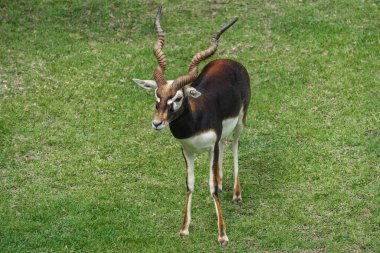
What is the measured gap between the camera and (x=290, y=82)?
1725 cm

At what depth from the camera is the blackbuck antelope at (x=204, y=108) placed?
1163 centimetres

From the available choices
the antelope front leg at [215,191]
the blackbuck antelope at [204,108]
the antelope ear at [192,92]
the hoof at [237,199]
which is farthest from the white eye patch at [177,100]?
the hoof at [237,199]

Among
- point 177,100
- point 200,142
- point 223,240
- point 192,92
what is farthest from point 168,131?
point 177,100

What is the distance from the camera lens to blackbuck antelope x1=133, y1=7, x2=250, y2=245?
11633 mm

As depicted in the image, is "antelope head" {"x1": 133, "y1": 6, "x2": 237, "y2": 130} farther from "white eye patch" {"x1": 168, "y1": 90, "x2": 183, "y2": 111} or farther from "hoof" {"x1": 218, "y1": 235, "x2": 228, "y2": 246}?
"hoof" {"x1": 218, "y1": 235, "x2": 228, "y2": 246}

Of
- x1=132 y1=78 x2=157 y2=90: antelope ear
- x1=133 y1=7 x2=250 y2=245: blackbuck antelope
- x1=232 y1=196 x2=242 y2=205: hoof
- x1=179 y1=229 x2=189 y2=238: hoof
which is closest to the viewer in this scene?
x1=133 y1=7 x2=250 y2=245: blackbuck antelope

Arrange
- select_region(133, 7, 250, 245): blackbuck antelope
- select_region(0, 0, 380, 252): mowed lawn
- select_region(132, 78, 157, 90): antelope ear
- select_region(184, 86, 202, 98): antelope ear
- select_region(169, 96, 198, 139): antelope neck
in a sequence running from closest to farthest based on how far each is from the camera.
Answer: select_region(133, 7, 250, 245): blackbuck antelope
select_region(184, 86, 202, 98): antelope ear
select_region(169, 96, 198, 139): antelope neck
select_region(132, 78, 157, 90): antelope ear
select_region(0, 0, 380, 252): mowed lawn

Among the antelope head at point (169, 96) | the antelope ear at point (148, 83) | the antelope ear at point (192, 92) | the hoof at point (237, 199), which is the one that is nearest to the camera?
the antelope head at point (169, 96)

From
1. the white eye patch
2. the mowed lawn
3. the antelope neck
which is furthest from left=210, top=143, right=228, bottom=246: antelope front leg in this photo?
the white eye patch

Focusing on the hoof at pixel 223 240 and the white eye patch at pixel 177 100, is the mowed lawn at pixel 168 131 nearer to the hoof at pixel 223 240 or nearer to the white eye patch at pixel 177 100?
the hoof at pixel 223 240

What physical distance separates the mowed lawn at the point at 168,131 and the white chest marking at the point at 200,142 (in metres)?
1.35

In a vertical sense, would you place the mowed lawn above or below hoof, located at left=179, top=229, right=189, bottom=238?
below

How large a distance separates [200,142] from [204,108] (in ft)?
1.72

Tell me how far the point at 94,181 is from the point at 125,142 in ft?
4.81
